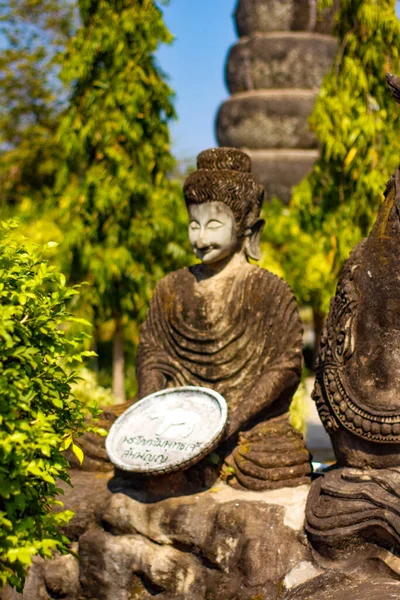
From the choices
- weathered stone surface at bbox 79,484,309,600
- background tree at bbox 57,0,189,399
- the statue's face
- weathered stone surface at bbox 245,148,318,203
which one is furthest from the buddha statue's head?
weathered stone surface at bbox 245,148,318,203

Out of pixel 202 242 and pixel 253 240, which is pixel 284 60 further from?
pixel 202 242

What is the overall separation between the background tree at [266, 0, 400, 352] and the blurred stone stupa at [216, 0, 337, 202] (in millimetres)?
7144

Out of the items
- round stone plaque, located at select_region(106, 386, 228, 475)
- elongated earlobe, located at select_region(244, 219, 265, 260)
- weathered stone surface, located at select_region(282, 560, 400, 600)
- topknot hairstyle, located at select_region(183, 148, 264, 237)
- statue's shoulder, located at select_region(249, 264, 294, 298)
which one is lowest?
weathered stone surface, located at select_region(282, 560, 400, 600)

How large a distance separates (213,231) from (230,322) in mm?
540

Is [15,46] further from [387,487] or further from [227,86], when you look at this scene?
[387,487]

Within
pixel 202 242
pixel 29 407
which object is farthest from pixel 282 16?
pixel 29 407

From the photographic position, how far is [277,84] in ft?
53.0

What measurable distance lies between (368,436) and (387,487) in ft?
0.84

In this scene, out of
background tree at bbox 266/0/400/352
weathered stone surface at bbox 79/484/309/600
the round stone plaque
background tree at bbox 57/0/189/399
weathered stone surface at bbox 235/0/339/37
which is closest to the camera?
weathered stone surface at bbox 79/484/309/600

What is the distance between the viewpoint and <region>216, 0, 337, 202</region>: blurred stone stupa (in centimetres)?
1592

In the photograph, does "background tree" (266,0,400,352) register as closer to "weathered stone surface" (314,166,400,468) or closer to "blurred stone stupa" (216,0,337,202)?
"weathered stone surface" (314,166,400,468)

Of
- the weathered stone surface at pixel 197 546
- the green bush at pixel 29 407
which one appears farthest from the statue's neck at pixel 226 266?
the green bush at pixel 29 407

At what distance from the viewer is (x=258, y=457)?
5.05 metres

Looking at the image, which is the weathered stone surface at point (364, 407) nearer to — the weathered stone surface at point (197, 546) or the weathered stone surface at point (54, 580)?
the weathered stone surface at point (197, 546)
